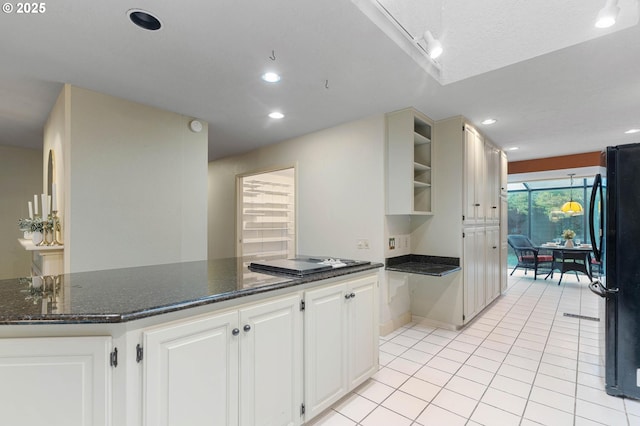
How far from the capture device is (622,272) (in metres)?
2.11

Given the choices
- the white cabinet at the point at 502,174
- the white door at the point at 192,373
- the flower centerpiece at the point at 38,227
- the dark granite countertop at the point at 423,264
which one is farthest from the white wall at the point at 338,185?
the white cabinet at the point at 502,174

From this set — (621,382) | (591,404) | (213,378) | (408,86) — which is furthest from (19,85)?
(621,382)

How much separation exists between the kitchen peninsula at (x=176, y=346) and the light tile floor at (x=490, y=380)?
336mm

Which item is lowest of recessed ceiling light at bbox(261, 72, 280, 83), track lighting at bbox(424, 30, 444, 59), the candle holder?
the candle holder

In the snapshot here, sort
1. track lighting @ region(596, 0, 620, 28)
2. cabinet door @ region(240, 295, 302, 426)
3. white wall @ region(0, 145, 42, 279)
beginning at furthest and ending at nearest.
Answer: white wall @ region(0, 145, 42, 279)
track lighting @ region(596, 0, 620, 28)
cabinet door @ region(240, 295, 302, 426)

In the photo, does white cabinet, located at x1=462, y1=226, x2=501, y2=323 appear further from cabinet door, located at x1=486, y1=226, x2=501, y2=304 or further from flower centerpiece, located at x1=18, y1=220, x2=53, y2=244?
flower centerpiece, located at x1=18, y1=220, x2=53, y2=244

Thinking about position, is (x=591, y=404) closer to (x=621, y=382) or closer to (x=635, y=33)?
(x=621, y=382)

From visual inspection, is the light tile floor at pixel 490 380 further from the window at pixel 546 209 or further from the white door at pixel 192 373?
the window at pixel 546 209

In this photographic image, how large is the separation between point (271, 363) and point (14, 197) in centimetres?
590

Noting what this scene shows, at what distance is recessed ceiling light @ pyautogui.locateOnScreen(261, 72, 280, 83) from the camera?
2.34 metres

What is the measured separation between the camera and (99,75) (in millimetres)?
2346

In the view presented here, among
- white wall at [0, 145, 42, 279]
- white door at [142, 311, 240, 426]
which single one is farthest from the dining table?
white wall at [0, 145, 42, 279]

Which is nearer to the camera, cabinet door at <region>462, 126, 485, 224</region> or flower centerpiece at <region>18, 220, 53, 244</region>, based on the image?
flower centerpiece at <region>18, 220, 53, 244</region>

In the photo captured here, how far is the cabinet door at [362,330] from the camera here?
2045mm
